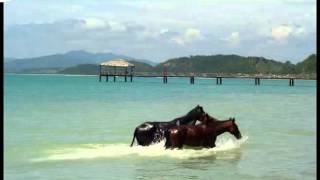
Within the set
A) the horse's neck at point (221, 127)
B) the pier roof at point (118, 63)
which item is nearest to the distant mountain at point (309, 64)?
the horse's neck at point (221, 127)

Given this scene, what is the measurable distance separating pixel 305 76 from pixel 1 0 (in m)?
21.9

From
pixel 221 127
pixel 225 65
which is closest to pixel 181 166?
pixel 221 127

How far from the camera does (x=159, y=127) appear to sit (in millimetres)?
→ 5461

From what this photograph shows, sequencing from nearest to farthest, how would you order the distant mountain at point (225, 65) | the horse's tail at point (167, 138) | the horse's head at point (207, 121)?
1. the horse's head at point (207, 121)
2. the horse's tail at point (167, 138)
3. the distant mountain at point (225, 65)

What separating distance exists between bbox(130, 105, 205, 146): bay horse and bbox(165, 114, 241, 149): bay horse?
0.05 meters

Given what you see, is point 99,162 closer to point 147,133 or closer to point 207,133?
point 147,133

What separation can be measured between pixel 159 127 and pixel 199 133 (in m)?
0.36

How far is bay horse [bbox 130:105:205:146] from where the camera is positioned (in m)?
5.30

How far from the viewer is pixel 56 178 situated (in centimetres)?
439

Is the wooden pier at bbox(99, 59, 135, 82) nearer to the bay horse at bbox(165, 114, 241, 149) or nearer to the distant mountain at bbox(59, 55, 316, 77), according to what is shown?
the distant mountain at bbox(59, 55, 316, 77)

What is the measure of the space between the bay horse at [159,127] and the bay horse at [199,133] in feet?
0.18

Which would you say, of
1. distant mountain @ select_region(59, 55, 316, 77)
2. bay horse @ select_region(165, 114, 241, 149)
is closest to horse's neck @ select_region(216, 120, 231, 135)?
bay horse @ select_region(165, 114, 241, 149)

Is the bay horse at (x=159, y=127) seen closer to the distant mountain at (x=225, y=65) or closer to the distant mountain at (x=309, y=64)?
the distant mountain at (x=309, y=64)

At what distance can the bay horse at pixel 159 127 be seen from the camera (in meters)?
5.30
